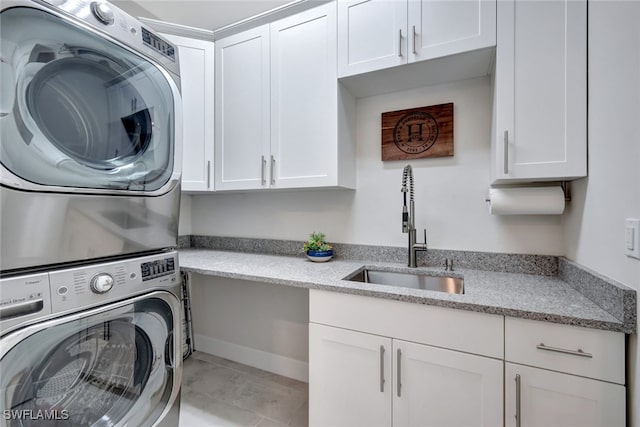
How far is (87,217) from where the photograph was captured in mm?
979

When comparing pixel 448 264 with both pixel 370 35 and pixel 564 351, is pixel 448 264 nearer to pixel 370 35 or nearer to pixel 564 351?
pixel 564 351

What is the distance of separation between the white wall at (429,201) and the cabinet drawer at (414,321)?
662mm

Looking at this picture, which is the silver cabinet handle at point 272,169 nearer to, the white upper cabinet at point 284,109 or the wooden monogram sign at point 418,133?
the white upper cabinet at point 284,109

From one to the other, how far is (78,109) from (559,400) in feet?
6.32

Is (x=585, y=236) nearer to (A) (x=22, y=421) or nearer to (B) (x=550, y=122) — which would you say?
(B) (x=550, y=122)

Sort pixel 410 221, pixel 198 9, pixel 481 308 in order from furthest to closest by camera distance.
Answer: pixel 198 9
pixel 410 221
pixel 481 308

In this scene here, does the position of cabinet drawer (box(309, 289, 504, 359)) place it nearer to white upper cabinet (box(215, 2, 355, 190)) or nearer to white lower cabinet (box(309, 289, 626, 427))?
white lower cabinet (box(309, 289, 626, 427))

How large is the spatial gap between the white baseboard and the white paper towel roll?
5.35ft

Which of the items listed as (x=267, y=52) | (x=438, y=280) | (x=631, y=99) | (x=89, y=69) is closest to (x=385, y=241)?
(x=438, y=280)

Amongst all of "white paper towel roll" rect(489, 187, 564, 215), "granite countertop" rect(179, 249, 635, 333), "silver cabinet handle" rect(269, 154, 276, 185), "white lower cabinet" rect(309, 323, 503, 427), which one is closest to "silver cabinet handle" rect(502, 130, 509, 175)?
"white paper towel roll" rect(489, 187, 564, 215)

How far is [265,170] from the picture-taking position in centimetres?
185

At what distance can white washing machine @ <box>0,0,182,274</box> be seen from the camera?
0.82m

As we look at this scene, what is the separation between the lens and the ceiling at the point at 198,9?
6.03 ft

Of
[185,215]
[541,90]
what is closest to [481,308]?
[541,90]
